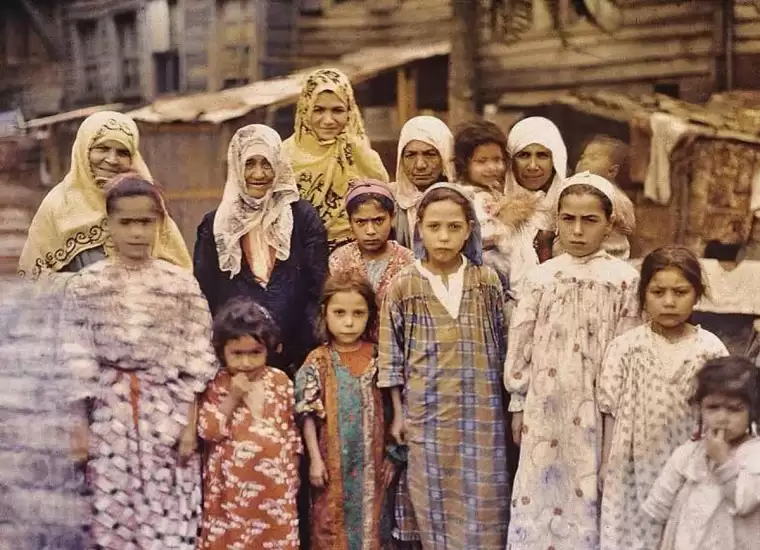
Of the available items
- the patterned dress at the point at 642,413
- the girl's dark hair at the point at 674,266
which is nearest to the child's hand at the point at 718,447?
the patterned dress at the point at 642,413

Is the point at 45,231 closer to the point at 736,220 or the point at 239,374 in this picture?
the point at 239,374

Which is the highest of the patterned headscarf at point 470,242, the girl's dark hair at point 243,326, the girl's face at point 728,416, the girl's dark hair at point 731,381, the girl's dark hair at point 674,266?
the patterned headscarf at point 470,242

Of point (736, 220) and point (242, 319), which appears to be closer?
point (242, 319)

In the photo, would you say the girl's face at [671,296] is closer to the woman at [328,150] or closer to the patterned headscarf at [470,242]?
the patterned headscarf at [470,242]

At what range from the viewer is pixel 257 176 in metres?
3.40

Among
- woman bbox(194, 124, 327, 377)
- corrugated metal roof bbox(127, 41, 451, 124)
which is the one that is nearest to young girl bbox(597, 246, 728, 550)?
woman bbox(194, 124, 327, 377)

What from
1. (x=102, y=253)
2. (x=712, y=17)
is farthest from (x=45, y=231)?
(x=712, y=17)

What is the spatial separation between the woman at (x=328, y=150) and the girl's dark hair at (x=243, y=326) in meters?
0.74

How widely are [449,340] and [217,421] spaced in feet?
2.48

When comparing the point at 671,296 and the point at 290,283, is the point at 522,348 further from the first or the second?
the point at 290,283

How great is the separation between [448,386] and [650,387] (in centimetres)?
61

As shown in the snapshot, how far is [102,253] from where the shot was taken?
3.37 metres

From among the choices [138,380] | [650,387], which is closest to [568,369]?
[650,387]

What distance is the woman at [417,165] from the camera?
3.63 metres
